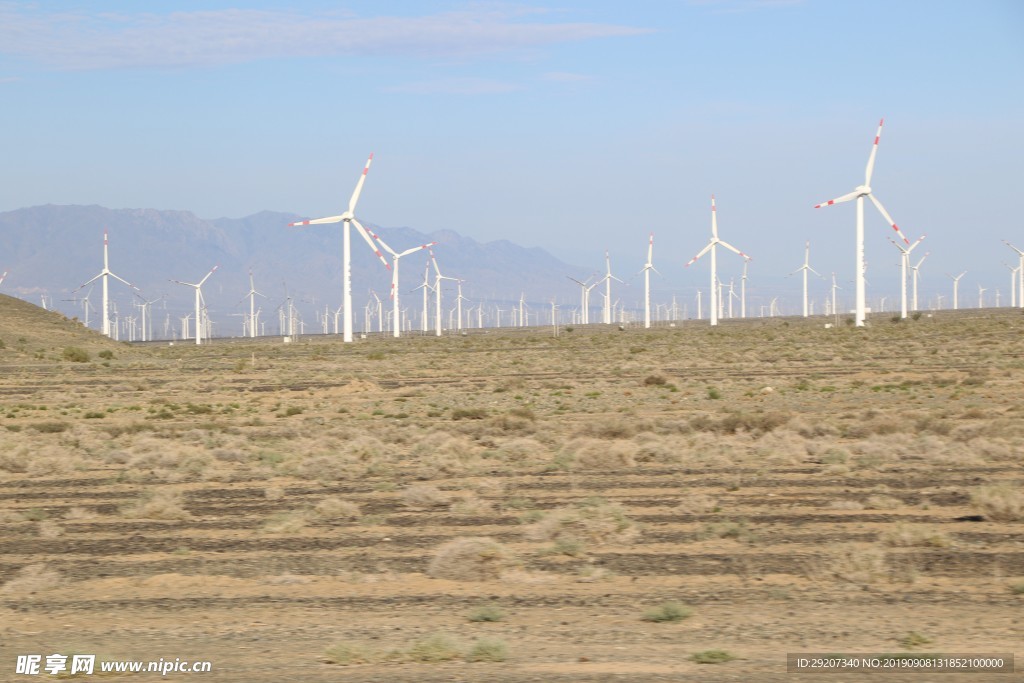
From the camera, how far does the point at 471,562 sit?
16000 millimetres

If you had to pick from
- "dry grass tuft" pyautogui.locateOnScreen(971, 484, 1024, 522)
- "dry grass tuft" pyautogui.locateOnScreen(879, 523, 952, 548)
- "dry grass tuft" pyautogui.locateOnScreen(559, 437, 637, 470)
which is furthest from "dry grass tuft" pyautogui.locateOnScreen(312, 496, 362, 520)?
"dry grass tuft" pyautogui.locateOnScreen(971, 484, 1024, 522)

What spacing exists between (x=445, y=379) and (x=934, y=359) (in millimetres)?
26939

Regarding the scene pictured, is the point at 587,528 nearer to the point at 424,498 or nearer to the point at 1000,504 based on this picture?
the point at 424,498

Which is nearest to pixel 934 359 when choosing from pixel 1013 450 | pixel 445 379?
pixel 445 379

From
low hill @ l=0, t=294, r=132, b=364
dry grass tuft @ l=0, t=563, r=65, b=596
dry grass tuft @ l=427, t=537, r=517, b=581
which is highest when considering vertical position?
low hill @ l=0, t=294, r=132, b=364

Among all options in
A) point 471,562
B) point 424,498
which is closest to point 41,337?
point 424,498

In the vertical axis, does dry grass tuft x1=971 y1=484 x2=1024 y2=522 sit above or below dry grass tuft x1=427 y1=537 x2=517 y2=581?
above

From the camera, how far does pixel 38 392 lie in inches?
2207

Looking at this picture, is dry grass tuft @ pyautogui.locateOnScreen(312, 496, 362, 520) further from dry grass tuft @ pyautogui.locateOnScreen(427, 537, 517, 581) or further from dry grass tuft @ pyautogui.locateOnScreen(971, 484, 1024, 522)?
dry grass tuft @ pyautogui.locateOnScreen(971, 484, 1024, 522)

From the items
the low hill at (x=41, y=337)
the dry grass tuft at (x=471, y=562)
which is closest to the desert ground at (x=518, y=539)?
the dry grass tuft at (x=471, y=562)

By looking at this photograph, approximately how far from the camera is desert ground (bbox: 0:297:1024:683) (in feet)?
40.5

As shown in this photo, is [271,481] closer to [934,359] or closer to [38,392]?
[38,392]

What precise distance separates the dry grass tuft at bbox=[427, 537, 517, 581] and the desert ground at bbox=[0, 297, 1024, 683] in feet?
0.11

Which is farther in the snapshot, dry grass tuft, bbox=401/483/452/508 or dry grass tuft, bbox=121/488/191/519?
dry grass tuft, bbox=401/483/452/508
